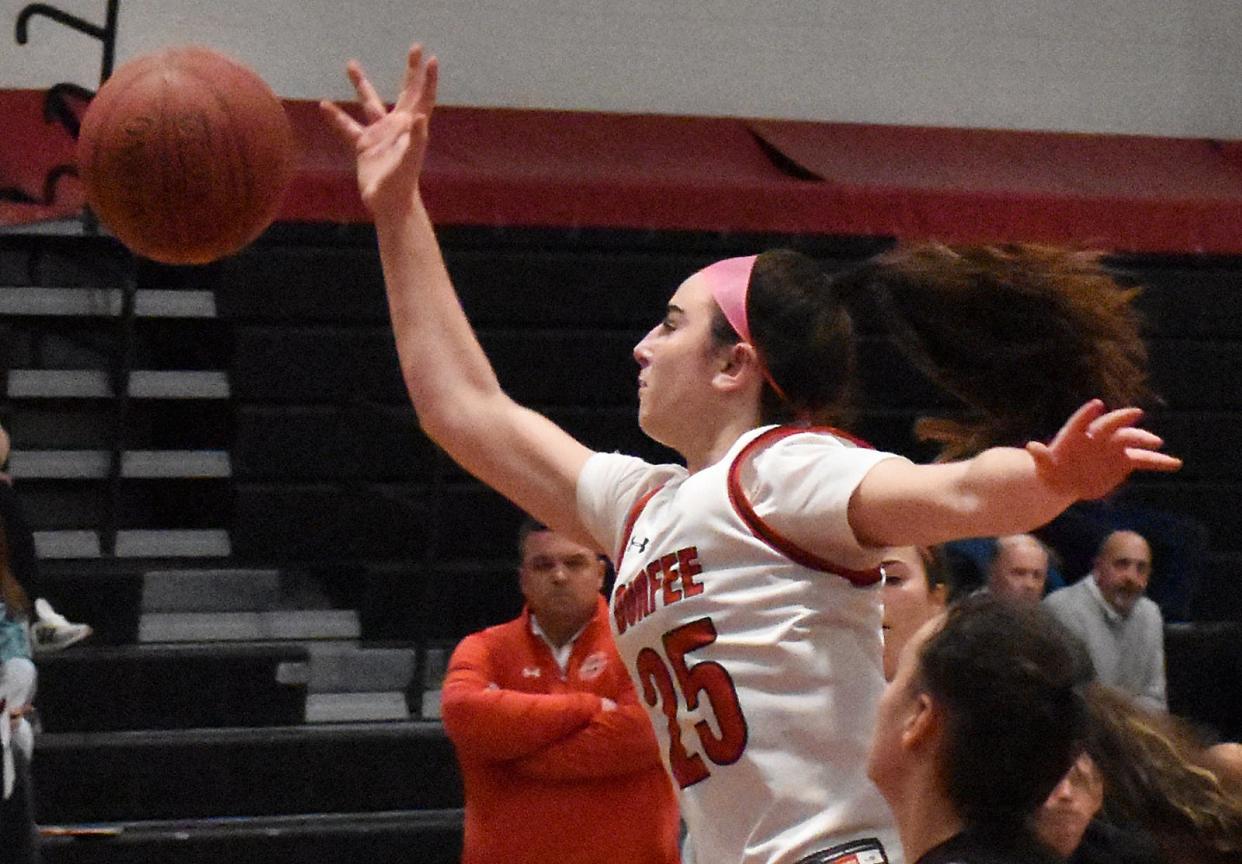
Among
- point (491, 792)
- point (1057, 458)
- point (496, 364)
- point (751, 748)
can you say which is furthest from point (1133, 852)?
point (496, 364)

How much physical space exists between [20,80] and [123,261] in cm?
85

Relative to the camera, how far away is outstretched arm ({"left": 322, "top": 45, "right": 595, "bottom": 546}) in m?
2.62

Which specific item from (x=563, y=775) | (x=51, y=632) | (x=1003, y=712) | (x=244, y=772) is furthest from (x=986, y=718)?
(x=51, y=632)

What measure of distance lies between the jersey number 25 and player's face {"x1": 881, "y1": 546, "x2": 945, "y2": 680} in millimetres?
769

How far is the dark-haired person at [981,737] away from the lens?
72.4 inches

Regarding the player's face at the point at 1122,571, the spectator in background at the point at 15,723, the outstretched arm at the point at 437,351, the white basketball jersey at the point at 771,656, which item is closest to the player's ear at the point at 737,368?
the white basketball jersey at the point at 771,656

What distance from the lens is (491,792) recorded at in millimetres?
4547

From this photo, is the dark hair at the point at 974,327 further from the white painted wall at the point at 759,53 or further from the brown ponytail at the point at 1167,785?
the white painted wall at the point at 759,53

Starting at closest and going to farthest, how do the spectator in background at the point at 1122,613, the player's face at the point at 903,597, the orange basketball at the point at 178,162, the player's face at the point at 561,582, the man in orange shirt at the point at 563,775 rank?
the player's face at the point at 903,597, the orange basketball at the point at 178,162, the man in orange shirt at the point at 563,775, the player's face at the point at 561,582, the spectator in background at the point at 1122,613

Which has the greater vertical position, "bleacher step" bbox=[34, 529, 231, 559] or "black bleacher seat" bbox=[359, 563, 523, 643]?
"bleacher step" bbox=[34, 529, 231, 559]

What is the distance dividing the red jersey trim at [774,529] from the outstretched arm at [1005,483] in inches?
3.3

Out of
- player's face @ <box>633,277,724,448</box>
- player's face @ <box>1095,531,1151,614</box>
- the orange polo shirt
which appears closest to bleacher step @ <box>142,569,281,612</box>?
the orange polo shirt

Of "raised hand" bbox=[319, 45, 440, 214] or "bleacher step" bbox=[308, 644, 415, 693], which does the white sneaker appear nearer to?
"bleacher step" bbox=[308, 644, 415, 693]

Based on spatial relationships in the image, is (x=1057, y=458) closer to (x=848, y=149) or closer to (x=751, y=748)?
(x=751, y=748)
